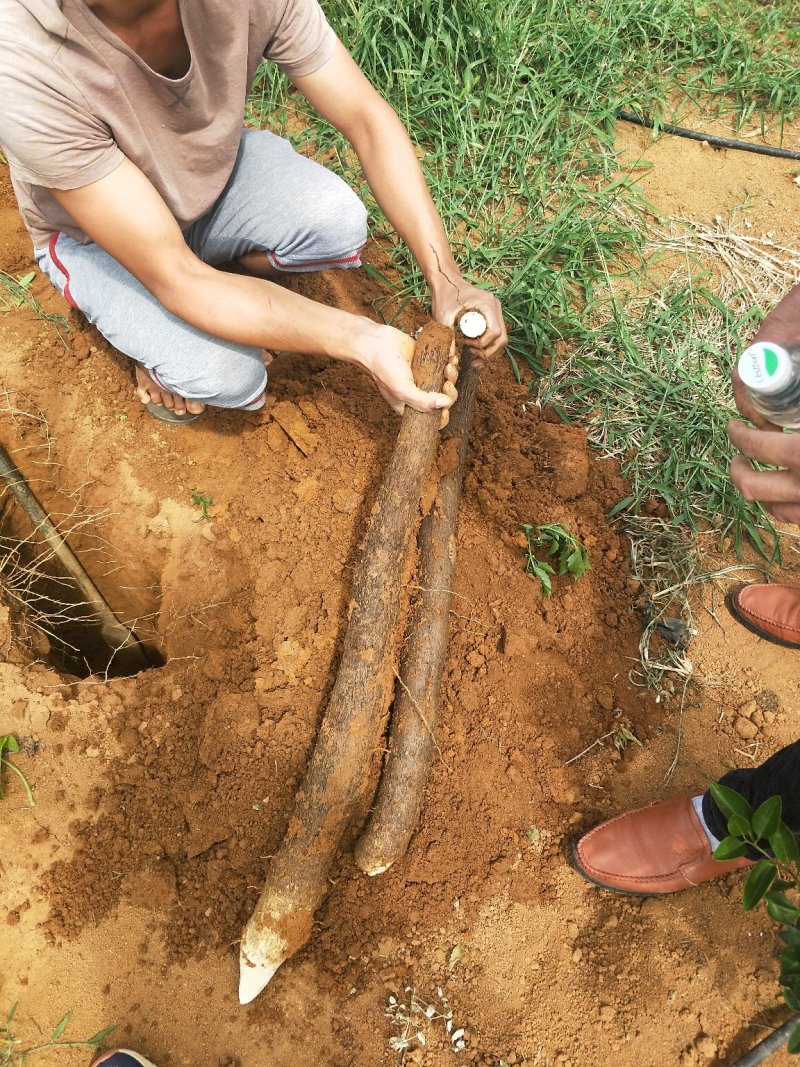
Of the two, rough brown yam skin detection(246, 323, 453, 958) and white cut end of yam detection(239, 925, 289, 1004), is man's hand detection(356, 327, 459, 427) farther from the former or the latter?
white cut end of yam detection(239, 925, 289, 1004)

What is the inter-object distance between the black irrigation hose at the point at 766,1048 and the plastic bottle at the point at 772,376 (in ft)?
4.41

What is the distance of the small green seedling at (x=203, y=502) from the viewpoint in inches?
88.7

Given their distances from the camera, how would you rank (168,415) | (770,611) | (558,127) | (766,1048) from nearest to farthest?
1. (766,1048)
2. (770,611)
3. (168,415)
4. (558,127)

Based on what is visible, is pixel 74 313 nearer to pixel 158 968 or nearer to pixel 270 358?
A: pixel 270 358

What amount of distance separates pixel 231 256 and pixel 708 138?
7.55ft

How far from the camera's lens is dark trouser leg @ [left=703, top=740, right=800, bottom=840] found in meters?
1.46

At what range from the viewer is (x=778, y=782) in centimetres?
149

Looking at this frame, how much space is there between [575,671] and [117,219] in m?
1.64

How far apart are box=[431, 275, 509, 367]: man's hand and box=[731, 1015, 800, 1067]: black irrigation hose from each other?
1743 millimetres

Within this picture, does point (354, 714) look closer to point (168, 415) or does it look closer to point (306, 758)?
point (306, 758)

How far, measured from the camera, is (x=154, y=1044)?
1682 mm

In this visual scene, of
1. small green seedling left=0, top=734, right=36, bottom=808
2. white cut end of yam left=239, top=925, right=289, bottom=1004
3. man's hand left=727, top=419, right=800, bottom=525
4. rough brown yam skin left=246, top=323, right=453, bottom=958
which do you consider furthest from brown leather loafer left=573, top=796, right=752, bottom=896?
small green seedling left=0, top=734, right=36, bottom=808

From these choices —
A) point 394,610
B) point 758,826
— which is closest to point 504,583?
point 394,610

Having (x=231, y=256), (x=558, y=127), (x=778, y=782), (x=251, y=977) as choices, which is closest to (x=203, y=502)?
(x=231, y=256)
